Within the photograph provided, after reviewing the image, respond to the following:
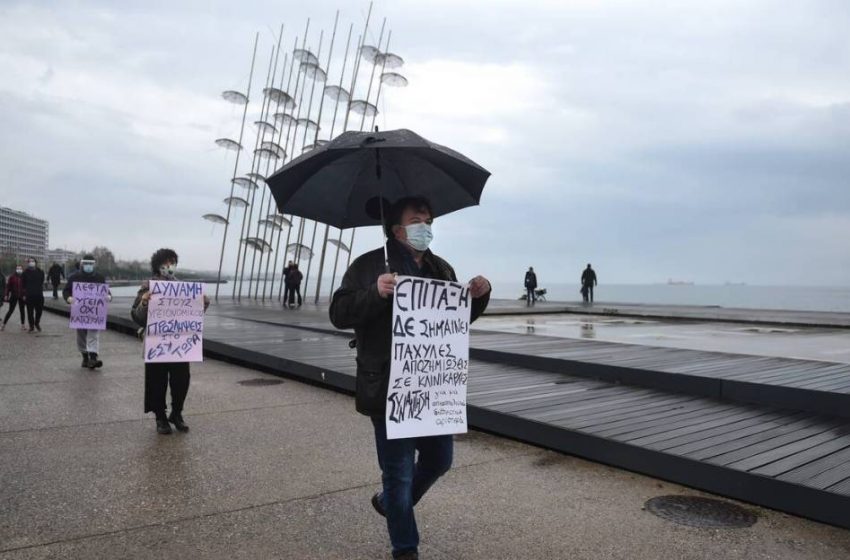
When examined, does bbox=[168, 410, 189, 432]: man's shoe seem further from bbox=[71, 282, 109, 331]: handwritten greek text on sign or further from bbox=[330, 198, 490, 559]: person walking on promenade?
bbox=[71, 282, 109, 331]: handwritten greek text on sign

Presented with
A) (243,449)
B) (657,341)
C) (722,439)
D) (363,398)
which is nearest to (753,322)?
(657,341)

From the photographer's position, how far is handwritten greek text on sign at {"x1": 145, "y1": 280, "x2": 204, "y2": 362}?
6.56 meters

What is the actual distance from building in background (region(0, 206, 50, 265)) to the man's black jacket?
339 ft

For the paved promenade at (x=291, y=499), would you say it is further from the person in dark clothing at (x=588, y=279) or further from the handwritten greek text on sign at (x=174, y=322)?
the person in dark clothing at (x=588, y=279)

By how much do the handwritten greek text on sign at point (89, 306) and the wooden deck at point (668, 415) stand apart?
7.82 feet

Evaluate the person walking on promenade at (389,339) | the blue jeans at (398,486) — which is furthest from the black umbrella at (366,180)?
the blue jeans at (398,486)

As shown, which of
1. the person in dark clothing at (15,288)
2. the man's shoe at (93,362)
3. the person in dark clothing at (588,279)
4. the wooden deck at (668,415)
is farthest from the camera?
the person in dark clothing at (588,279)

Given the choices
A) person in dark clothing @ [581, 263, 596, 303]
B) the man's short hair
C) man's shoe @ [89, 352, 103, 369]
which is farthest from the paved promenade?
person in dark clothing @ [581, 263, 596, 303]

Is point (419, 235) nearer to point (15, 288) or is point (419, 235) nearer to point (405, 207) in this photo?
point (405, 207)

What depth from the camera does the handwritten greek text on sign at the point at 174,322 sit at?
258 inches

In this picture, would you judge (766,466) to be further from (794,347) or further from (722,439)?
(794,347)

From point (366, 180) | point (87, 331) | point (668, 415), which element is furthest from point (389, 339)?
point (87, 331)

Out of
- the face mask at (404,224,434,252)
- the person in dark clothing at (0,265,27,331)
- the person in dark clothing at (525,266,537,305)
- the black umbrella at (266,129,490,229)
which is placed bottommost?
the person in dark clothing at (0,265,27,331)

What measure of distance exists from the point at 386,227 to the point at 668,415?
3935mm
